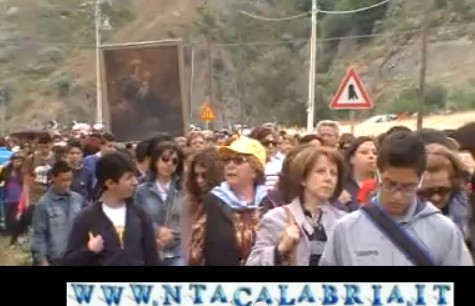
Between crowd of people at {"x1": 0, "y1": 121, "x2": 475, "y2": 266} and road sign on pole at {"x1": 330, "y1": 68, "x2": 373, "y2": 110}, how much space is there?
13.0 ft

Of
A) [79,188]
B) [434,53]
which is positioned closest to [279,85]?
[434,53]

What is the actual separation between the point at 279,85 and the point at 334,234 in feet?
18.3

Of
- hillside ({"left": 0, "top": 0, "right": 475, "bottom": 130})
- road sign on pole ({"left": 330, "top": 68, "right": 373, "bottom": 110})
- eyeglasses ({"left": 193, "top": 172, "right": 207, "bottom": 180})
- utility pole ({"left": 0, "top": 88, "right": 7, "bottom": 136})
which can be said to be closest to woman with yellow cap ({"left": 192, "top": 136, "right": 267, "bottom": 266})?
eyeglasses ({"left": 193, "top": 172, "right": 207, "bottom": 180})

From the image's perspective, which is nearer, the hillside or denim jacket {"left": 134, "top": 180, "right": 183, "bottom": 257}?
the hillside

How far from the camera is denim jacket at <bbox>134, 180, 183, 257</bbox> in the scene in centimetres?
490

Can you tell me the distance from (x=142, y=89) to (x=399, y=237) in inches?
59.5

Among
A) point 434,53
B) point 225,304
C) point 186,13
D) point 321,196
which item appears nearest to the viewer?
point 225,304

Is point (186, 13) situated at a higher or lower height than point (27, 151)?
higher

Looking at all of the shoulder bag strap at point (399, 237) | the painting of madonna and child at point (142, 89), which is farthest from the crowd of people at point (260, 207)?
the painting of madonna and child at point (142, 89)

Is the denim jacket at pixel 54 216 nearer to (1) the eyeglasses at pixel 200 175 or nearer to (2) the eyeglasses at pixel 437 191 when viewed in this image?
(1) the eyeglasses at pixel 200 175

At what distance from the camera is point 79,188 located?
237 inches

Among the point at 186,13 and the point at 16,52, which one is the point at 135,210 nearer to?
the point at 16,52

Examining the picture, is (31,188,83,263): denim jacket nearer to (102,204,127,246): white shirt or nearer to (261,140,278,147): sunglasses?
(102,204,127,246): white shirt

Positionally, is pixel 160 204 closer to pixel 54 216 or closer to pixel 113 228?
pixel 54 216
